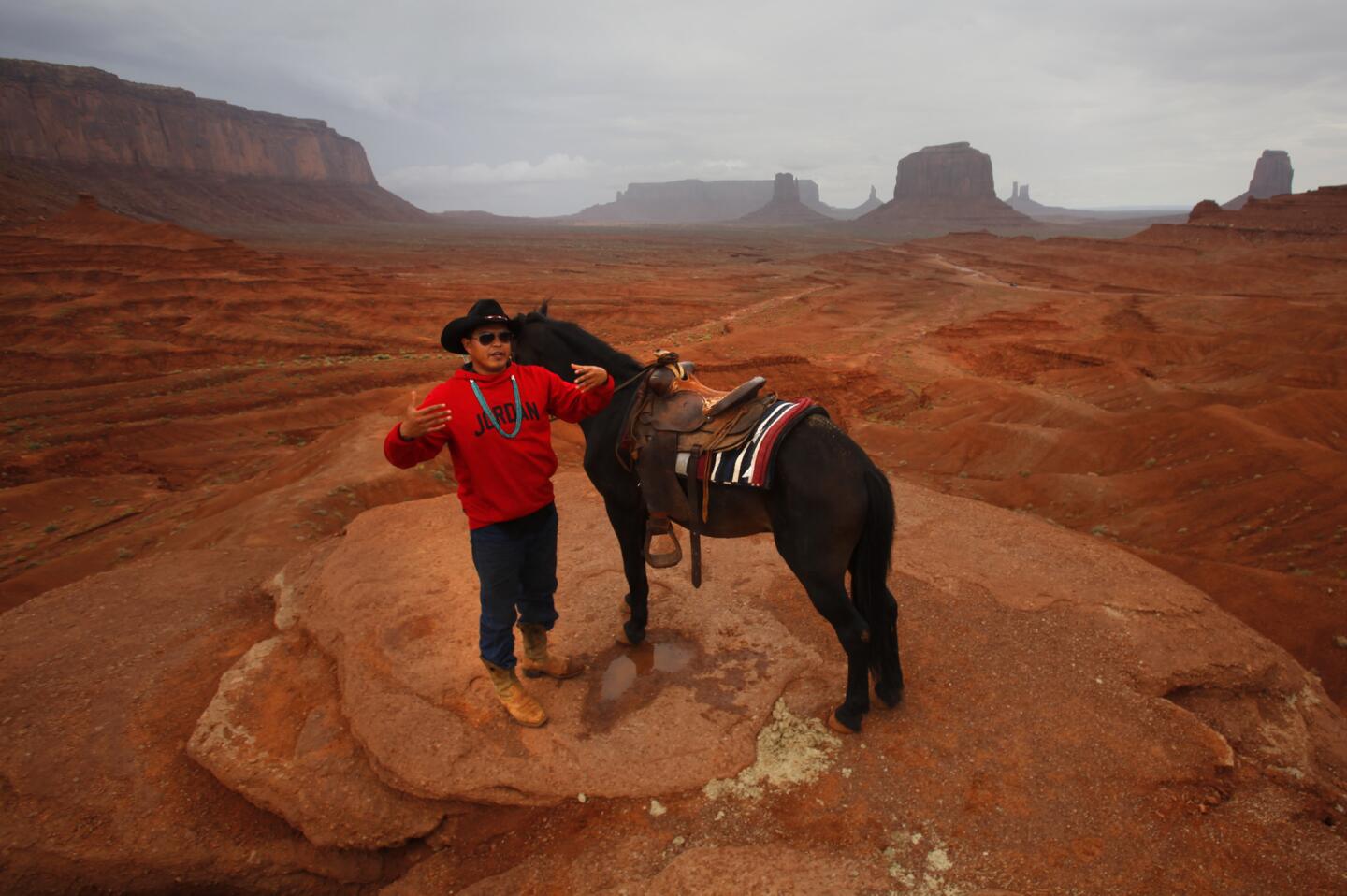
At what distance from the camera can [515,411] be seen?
3213 mm

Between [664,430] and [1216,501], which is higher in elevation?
[664,430]

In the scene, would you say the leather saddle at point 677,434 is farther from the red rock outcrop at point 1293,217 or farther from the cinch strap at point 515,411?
the red rock outcrop at point 1293,217

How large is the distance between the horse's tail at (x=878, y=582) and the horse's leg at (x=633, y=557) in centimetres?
139

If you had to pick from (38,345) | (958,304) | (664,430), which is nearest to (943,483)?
(664,430)

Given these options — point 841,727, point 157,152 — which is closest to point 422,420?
point 841,727

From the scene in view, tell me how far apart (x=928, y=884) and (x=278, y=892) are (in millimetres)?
3105

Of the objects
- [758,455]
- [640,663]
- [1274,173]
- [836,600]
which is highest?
[1274,173]

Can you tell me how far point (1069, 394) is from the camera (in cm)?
1393

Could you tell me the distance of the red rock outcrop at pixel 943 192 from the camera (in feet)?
384

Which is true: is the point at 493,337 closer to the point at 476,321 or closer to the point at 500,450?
the point at 476,321

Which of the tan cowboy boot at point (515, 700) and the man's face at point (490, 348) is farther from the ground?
the man's face at point (490, 348)

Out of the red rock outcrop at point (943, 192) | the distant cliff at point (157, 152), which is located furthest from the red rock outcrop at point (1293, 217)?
the distant cliff at point (157, 152)

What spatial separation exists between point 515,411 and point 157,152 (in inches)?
4525

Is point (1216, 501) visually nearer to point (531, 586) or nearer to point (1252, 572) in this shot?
point (1252, 572)
